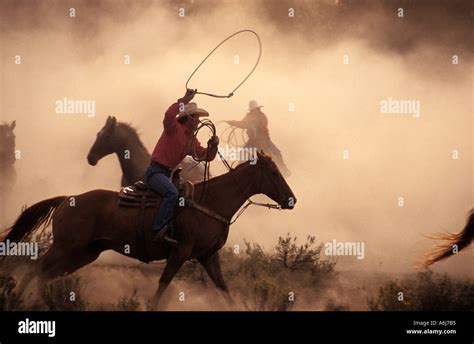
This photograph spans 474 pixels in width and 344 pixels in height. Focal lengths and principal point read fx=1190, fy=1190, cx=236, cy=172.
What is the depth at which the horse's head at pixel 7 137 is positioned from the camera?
15195mm

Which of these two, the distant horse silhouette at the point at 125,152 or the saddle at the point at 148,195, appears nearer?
the saddle at the point at 148,195

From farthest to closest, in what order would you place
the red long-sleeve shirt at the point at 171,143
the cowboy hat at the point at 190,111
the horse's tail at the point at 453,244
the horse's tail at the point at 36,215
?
the horse's tail at the point at 453,244
the horse's tail at the point at 36,215
the cowboy hat at the point at 190,111
the red long-sleeve shirt at the point at 171,143

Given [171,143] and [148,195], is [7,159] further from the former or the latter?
[171,143]

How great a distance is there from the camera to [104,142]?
14891 mm

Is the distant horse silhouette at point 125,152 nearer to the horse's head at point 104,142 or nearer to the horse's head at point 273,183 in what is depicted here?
the horse's head at point 104,142

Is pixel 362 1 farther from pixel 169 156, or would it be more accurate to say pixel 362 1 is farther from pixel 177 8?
pixel 169 156

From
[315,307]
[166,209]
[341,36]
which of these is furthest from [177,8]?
[315,307]

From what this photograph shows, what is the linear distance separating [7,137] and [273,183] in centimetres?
380

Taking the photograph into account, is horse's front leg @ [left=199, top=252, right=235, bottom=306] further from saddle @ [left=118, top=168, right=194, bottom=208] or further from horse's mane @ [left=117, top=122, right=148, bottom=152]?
horse's mane @ [left=117, top=122, right=148, bottom=152]

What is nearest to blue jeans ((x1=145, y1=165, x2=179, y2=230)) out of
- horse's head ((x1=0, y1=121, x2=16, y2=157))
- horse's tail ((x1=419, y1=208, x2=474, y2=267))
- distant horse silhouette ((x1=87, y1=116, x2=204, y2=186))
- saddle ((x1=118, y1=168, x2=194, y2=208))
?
saddle ((x1=118, y1=168, x2=194, y2=208))

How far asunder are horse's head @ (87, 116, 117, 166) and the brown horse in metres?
1.26

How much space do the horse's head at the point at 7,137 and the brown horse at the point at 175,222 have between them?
190 cm

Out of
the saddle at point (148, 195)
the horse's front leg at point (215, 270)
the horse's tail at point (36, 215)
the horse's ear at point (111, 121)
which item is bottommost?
the horse's front leg at point (215, 270)

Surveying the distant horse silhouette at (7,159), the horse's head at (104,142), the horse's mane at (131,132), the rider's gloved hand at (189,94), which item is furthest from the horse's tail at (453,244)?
the distant horse silhouette at (7,159)
